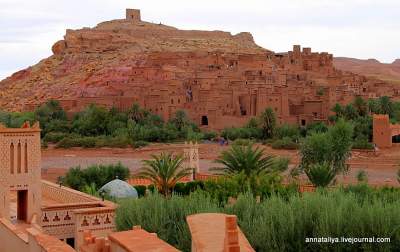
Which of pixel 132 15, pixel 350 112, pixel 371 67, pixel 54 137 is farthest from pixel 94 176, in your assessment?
pixel 371 67

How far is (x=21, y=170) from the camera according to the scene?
11008mm

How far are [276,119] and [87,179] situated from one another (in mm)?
23789

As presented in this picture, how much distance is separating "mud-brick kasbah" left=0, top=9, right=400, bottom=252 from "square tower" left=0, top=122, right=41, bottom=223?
16mm

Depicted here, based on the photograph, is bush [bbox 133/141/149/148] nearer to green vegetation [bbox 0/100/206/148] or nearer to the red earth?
green vegetation [bbox 0/100/206/148]

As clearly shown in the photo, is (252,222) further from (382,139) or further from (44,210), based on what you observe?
(382,139)

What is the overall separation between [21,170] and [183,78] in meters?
39.8

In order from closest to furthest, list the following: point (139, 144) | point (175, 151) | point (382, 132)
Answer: point (382, 132)
point (175, 151)
point (139, 144)

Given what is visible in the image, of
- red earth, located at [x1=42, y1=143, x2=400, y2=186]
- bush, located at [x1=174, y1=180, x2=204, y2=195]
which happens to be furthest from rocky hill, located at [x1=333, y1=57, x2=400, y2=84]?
bush, located at [x1=174, y1=180, x2=204, y2=195]

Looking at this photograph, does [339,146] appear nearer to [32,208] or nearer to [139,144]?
[32,208]

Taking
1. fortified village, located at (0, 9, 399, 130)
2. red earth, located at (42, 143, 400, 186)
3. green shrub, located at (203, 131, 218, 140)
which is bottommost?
red earth, located at (42, 143, 400, 186)

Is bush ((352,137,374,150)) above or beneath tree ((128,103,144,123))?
beneath

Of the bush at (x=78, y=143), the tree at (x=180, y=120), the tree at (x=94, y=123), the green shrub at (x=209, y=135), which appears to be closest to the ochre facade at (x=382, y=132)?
the green shrub at (x=209, y=135)

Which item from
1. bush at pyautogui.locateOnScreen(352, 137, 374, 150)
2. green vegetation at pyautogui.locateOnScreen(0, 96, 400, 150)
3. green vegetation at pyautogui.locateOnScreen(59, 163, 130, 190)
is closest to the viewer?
green vegetation at pyautogui.locateOnScreen(59, 163, 130, 190)

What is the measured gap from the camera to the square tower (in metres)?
10.8
